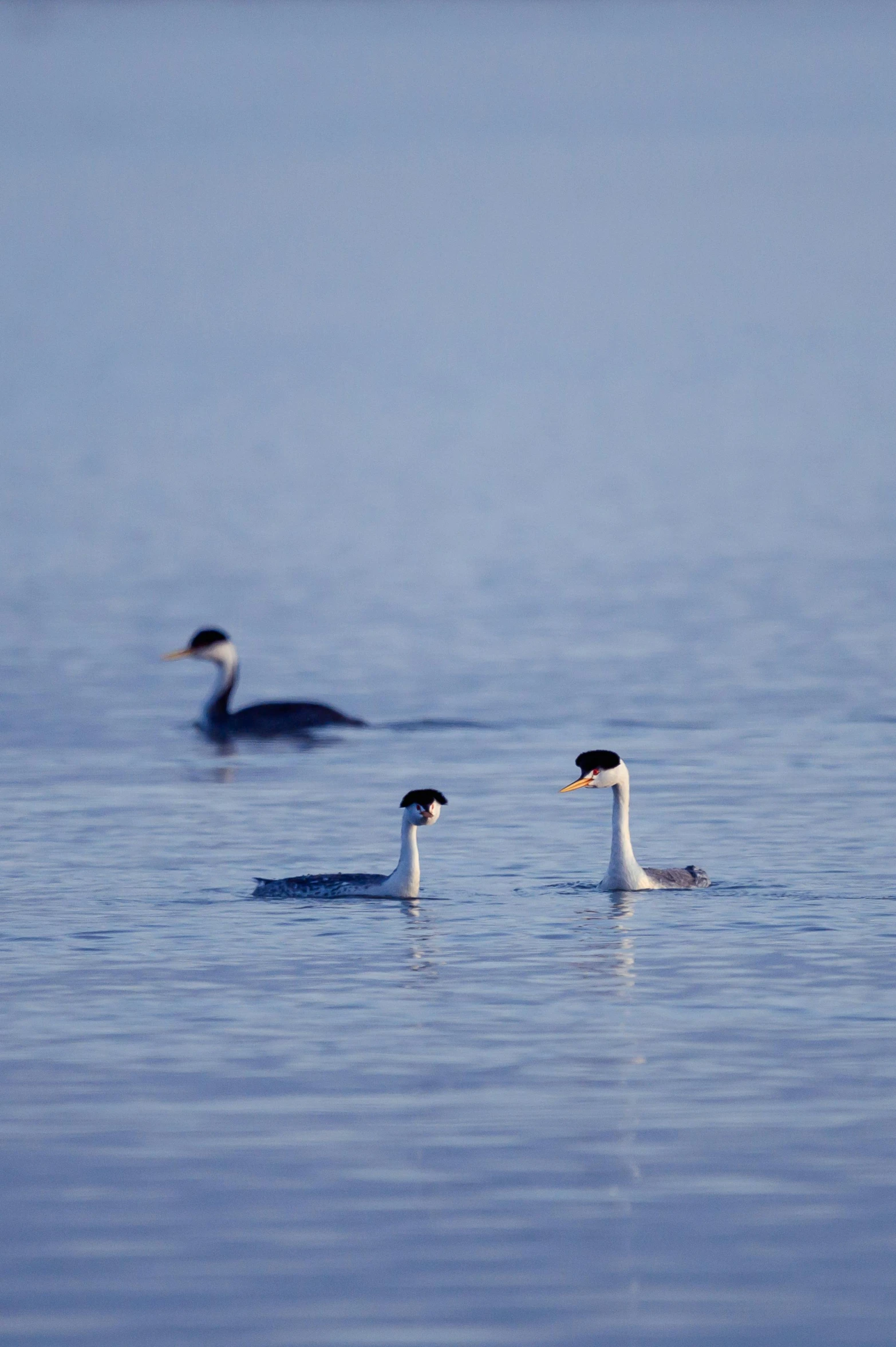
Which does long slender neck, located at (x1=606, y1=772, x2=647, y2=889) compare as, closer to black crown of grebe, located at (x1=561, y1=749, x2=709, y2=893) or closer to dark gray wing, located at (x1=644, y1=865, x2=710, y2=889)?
black crown of grebe, located at (x1=561, y1=749, x2=709, y2=893)

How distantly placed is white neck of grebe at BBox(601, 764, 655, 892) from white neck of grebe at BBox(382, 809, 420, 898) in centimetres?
124

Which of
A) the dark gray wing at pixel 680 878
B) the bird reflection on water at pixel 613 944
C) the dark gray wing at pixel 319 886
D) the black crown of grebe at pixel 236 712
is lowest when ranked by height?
the bird reflection on water at pixel 613 944

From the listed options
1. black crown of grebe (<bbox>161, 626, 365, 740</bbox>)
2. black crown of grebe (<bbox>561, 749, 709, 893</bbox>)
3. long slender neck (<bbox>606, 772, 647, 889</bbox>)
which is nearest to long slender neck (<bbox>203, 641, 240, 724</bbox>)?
black crown of grebe (<bbox>161, 626, 365, 740</bbox>)

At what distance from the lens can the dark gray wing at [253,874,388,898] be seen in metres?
17.5

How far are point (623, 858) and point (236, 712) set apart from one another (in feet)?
36.4

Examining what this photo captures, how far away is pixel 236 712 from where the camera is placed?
92.9 ft

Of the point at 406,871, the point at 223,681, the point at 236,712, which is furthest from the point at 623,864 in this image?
the point at 223,681

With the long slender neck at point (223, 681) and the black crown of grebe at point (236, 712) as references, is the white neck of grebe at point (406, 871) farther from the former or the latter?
the long slender neck at point (223, 681)

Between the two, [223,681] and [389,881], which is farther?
[223,681]

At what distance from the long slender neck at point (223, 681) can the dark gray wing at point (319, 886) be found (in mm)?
11353

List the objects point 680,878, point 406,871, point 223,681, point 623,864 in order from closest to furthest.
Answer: point 406,871 < point 623,864 < point 680,878 < point 223,681

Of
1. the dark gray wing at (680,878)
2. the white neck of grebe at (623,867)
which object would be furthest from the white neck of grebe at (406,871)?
the dark gray wing at (680,878)

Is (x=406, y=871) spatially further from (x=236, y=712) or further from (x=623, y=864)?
(x=236, y=712)

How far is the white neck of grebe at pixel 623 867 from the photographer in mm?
17656
